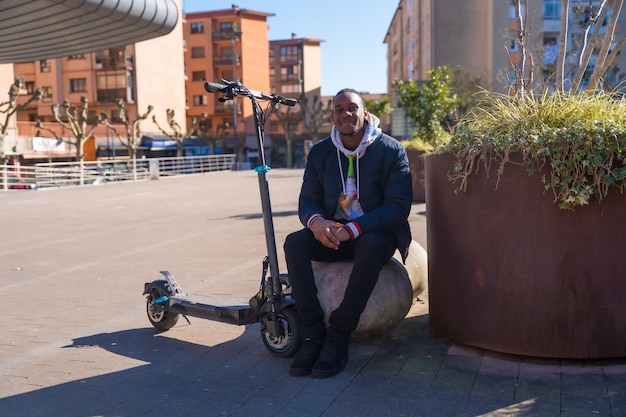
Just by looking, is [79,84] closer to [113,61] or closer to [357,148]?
[113,61]

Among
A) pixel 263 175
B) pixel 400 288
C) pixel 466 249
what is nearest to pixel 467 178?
pixel 466 249

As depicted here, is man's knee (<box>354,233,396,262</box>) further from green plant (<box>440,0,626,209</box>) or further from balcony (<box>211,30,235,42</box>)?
balcony (<box>211,30,235,42</box>)

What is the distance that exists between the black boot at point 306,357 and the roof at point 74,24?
14.6 metres

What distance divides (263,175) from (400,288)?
112cm

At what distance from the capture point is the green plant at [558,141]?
3.42m

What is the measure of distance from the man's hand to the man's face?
60 centimetres

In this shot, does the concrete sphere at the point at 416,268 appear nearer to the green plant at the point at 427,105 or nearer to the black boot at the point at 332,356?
the black boot at the point at 332,356

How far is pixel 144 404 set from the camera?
133 inches

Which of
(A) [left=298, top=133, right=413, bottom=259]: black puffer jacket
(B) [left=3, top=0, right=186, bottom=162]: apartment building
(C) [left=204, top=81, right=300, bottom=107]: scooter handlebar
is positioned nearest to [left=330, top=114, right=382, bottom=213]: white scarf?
(A) [left=298, top=133, right=413, bottom=259]: black puffer jacket

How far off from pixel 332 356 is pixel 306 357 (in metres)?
0.15

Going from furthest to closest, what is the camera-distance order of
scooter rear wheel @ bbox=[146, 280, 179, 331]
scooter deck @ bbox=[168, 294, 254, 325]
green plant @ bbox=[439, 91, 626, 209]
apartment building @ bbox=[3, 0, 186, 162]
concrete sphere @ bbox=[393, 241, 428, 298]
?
1. apartment building @ bbox=[3, 0, 186, 162]
2. concrete sphere @ bbox=[393, 241, 428, 298]
3. scooter rear wheel @ bbox=[146, 280, 179, 331]
4. scooter deck @ bbox=[168, 294, 254, 325]
5. green plant @ bbox=[439, 91, 626, 209]

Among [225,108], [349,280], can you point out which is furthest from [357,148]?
[225,108]

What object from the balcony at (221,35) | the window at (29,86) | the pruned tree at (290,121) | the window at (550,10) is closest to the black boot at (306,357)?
the window at (550,10)

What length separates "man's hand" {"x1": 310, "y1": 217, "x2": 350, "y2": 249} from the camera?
384 centimetres
